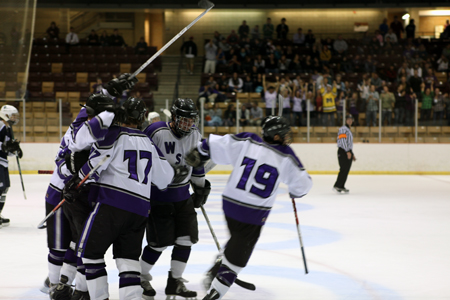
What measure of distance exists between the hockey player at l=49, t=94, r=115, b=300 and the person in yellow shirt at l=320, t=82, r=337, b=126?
943 centimetres

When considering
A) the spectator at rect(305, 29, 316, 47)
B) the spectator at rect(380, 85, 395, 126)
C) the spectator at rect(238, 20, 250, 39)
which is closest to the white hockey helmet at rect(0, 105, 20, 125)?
the spectator at rect(380, 85, 395, 126)

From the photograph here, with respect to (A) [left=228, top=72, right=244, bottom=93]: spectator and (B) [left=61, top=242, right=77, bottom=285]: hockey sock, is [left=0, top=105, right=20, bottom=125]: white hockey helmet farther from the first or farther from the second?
(A) [left=228, top=72, right=244, bottom=93]: spectator

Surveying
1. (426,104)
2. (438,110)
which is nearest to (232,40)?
(426,104)

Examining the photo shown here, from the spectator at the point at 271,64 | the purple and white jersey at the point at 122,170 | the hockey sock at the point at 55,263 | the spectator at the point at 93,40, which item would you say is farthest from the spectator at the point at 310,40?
the purple and white jersey at the point at 122,170

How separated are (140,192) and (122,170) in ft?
0.53

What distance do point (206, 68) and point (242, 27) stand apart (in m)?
2.25

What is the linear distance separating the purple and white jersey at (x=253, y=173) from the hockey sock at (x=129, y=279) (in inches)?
24.9

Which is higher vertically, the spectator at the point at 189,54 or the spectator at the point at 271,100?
the spectator at the point at 189,54

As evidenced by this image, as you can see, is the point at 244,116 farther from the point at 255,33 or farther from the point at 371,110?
the point at 255,33

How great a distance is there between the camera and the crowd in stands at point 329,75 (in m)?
12.1

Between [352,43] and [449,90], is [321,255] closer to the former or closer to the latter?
[449,90]

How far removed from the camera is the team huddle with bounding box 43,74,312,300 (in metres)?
2.87

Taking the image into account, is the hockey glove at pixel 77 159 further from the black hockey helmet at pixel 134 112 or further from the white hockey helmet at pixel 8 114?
the white hockey helmet at pixel 8 114

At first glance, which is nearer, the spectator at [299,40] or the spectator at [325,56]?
the spectator at [325,56]
